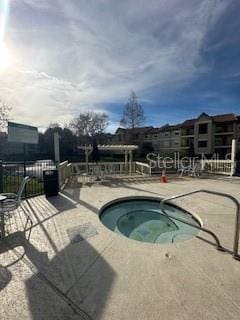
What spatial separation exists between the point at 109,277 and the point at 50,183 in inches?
187

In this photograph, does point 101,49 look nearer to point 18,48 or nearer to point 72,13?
point 72,13

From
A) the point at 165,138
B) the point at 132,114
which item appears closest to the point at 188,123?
the point at 165,138

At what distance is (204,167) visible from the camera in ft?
44.6

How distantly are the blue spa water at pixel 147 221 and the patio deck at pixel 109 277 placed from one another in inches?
34.8

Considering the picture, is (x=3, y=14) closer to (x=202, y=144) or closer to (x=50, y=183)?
(x=50, y=183)

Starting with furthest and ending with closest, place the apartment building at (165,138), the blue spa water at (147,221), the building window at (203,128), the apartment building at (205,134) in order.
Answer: the apartment building at (165,138), the building window at (203,128), the apartment building at (205,134), the blue spa water at (147,221)

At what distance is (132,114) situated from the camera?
108 ft

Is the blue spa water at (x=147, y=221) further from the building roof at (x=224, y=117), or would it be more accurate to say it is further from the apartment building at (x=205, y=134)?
the building roof at (x=224, y=117)

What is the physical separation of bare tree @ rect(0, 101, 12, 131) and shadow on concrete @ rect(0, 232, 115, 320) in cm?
1387

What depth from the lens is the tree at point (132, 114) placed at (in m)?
32.1

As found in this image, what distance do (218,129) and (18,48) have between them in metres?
33.4

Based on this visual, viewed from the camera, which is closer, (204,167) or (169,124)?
(204,167)

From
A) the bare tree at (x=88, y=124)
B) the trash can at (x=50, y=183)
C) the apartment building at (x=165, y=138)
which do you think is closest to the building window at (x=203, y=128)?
the apartment building at (x=165, y=138)

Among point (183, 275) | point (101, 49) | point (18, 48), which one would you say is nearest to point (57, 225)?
point (183, 275)
